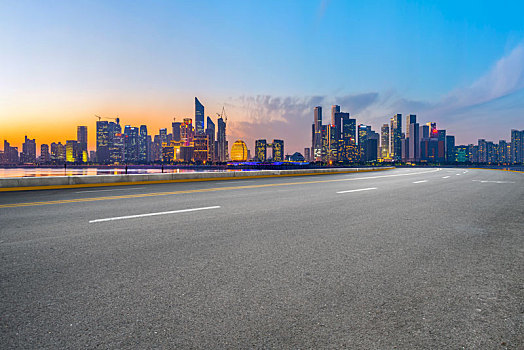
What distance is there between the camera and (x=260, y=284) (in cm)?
315

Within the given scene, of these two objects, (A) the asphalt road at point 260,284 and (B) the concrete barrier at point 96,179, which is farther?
(B) the concrete barrier at point 96,179

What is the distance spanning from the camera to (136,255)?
4074 mm

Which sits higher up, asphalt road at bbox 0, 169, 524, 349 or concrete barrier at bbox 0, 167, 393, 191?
concrete barrier at bbox 0, 167, 393, 191

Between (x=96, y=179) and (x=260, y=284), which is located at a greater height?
(x=96, y=179)

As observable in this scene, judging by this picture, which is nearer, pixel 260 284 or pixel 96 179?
pixel 260 284

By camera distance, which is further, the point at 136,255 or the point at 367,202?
the point at 367,202

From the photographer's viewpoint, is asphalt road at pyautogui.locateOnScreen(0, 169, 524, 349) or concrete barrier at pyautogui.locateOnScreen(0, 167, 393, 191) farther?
concrete barrier at pyautogui.locateOnScreen(0, 167, 393, 191)

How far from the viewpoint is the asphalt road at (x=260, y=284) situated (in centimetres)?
228

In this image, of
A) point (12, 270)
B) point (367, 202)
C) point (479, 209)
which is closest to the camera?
point (12, 270)

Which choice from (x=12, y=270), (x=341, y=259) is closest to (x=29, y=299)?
(x=12, y=270)

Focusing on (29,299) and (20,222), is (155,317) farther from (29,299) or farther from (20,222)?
(20,222)

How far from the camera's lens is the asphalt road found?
2.28 meters

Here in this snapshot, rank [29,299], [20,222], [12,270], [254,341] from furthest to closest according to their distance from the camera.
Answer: [20,222] < [12,270] < [29,299] < [254,341]

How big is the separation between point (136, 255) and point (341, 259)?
260 centimetres
